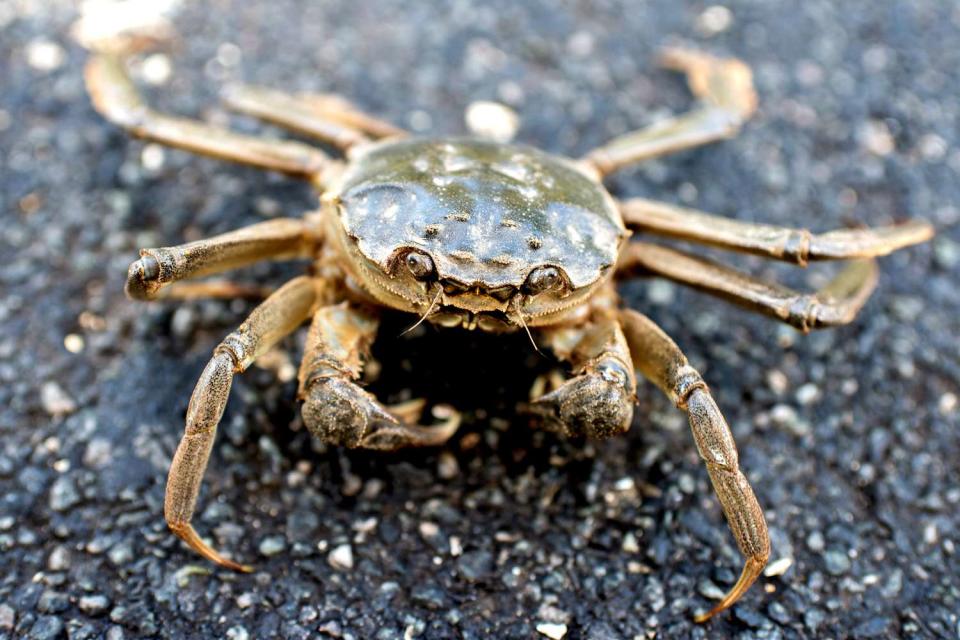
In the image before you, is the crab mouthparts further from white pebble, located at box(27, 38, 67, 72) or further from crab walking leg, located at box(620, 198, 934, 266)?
white pebble, located at box(27, 38, 67, 72)

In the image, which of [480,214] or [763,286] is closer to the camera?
[480,214]

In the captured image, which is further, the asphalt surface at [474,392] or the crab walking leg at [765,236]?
the crab walking leg at [765,236]

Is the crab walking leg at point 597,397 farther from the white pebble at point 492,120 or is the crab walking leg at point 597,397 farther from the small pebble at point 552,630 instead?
the white pebble at point 492,120

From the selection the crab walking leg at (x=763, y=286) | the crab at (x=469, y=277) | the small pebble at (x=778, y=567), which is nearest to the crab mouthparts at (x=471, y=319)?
the crab at (x=469, y=277)

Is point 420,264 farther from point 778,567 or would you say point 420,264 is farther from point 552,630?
point 778,567

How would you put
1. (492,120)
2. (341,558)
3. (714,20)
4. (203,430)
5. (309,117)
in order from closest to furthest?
(203,430), (341,558), (309,117), (492,120), (714,20)

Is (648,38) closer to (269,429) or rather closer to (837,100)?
(837,100)

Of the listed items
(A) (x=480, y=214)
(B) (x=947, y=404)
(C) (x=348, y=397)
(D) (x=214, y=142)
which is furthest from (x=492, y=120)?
(B) (x=947, y=404)

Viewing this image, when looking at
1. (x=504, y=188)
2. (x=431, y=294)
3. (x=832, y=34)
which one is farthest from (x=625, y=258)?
(x=832, y=34)
